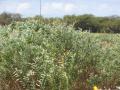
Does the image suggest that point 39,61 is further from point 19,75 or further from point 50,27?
point 50,27

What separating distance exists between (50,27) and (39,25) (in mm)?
665

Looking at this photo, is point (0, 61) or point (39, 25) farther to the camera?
point (39, 25)

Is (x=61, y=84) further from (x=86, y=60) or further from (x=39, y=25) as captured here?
(x=39, y=25)

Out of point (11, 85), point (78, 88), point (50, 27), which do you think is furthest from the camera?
point (50, 27)

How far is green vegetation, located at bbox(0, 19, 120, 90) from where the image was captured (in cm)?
795

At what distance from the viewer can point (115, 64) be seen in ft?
34.1

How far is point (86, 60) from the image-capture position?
32.5 ft

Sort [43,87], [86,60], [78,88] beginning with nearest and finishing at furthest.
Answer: [43,87], [78,88], [86,60]

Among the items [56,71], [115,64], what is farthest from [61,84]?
[115,64]

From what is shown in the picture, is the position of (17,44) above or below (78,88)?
above

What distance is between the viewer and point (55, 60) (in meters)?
8.84

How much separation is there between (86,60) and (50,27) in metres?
1.55

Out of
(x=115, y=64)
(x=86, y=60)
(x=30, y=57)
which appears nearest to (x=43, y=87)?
(x=30, y=57)

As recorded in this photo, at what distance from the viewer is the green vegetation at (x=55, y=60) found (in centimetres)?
795
